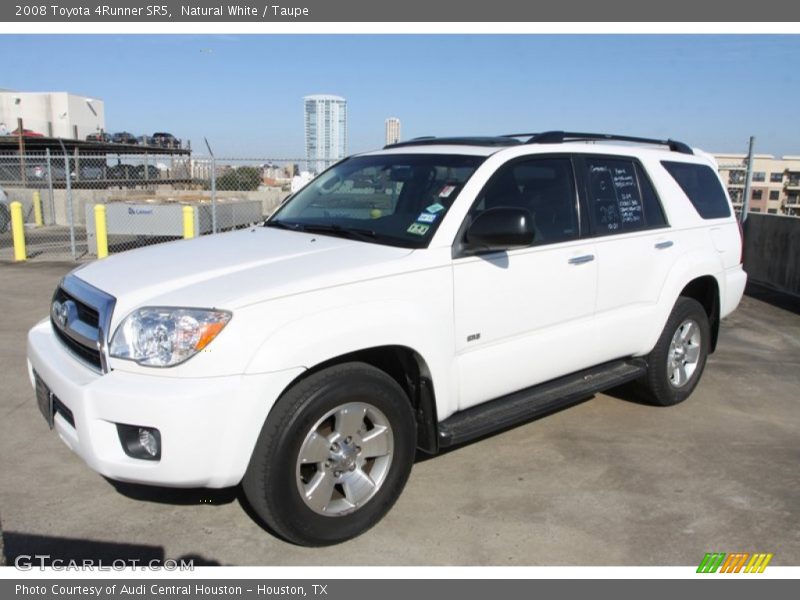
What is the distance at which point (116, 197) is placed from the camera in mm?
20109

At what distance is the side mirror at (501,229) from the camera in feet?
11.4

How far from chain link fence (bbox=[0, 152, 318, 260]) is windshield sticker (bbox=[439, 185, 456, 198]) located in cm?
455

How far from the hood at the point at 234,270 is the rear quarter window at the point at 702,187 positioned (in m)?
2.88

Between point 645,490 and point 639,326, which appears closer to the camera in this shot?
point 645,490

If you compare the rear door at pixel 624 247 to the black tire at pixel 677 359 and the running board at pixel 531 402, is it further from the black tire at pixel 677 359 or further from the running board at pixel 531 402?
the black tire at pixel 677 359

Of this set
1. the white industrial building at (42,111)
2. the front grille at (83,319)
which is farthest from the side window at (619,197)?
the white industrial building at (42,111)

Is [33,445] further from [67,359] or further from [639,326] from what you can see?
[639,326]

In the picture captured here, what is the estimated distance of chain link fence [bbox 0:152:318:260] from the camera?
12.7 metres

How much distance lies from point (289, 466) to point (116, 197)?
1928 centimetres

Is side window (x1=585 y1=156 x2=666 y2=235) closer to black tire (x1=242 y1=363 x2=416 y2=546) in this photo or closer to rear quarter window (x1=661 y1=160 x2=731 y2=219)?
rear quarter window (x1=661 y1=160 x2=731 y2=219)

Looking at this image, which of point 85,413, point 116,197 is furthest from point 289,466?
point 116,197

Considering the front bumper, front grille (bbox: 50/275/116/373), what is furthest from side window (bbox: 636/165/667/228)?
front grille (bbox: 50/275/116/373)

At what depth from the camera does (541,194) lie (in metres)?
4.20

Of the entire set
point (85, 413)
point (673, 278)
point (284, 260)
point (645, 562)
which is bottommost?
point (645, 562)
